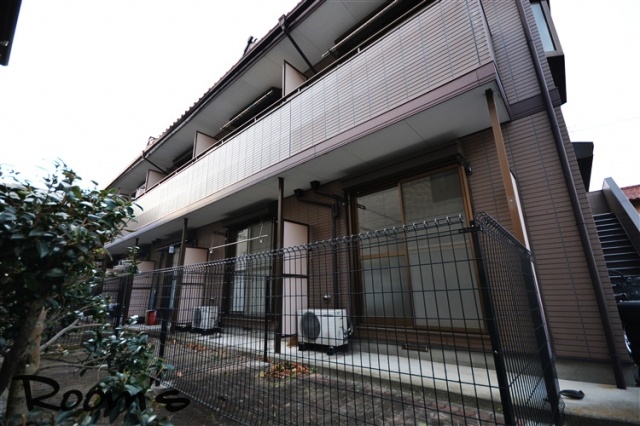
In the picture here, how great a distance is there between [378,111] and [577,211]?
258 centimetres

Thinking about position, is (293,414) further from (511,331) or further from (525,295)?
(525,295)

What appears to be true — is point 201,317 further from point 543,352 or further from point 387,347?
point 543,352

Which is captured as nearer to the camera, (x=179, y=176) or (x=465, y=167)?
(x=465, y=167)

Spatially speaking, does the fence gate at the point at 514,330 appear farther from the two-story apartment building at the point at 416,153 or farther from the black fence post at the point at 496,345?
the two-story apartment building at the point at 416,153

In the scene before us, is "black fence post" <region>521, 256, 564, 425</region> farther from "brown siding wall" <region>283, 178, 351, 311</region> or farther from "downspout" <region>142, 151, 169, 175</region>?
"downspout" <region>142, 151, 169, 175</region>

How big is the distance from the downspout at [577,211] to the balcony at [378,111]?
52cm

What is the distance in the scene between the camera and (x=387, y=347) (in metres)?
1.61

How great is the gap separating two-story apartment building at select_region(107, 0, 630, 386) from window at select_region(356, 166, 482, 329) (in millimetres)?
31

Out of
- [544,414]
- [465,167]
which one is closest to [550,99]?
[465,167]

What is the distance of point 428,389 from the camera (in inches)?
107

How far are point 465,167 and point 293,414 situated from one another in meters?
3.63

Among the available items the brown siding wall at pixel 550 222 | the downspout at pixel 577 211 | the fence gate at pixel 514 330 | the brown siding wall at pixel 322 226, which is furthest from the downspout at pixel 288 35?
the fence gate at pixel 514 330

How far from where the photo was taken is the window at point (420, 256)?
12.3 feet

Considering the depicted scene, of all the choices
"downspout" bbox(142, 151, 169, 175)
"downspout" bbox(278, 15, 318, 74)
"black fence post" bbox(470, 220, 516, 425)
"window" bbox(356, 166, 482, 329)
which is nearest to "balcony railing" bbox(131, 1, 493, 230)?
"window" bbox(356, 166, 482, 329)
